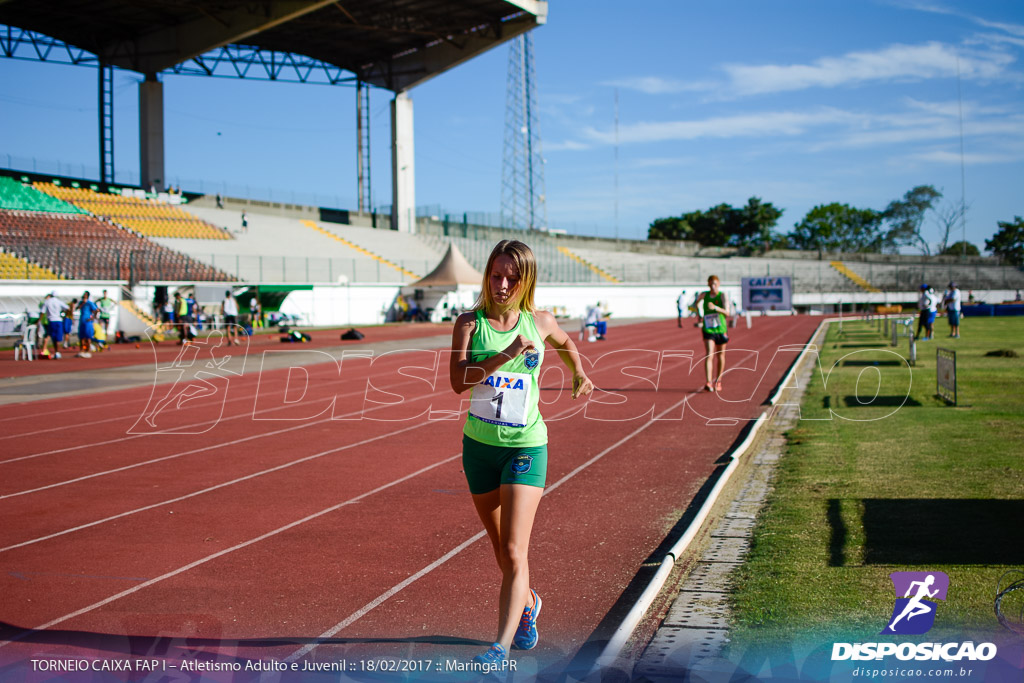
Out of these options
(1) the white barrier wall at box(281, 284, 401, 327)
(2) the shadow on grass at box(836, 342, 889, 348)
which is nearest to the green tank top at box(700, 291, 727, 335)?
(2) the shadow on grass at box(836, 342, 889, 348)

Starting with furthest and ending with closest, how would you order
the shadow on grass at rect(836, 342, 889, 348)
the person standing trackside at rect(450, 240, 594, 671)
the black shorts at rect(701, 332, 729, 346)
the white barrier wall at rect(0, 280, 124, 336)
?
the white barrier wall at rect(0, 280, 124, 336) → the shadow on grass at rect(836, 342, 889, 348) → the black shorts at rect(701, 332, 729, 346) → the person standing trackside at rect(450, 240, 594, 671)

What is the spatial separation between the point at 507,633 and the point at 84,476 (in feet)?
20.1

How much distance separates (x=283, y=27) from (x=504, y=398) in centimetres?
5075

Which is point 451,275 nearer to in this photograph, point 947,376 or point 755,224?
point 947,376

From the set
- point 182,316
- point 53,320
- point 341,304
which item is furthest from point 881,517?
point 341,304

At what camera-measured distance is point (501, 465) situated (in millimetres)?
3801

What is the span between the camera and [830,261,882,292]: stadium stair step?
71438 mm

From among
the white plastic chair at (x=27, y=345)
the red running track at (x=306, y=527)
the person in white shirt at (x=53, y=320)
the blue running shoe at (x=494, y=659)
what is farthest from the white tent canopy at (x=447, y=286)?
the blue running shoe at (x=494, y=659)

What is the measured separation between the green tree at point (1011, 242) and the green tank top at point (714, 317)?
81.6m

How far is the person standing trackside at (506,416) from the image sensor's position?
12.2 ft

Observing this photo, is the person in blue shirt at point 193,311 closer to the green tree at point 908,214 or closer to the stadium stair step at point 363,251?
the stadium stair step at point 363,251

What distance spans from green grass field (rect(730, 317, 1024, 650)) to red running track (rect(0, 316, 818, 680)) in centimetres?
86

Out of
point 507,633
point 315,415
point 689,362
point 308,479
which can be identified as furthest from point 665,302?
point 507,633

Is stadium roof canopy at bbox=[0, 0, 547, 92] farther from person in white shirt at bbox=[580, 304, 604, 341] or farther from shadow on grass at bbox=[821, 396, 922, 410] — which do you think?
shadow on grass at bbox=[821, 396, 922, 410]
